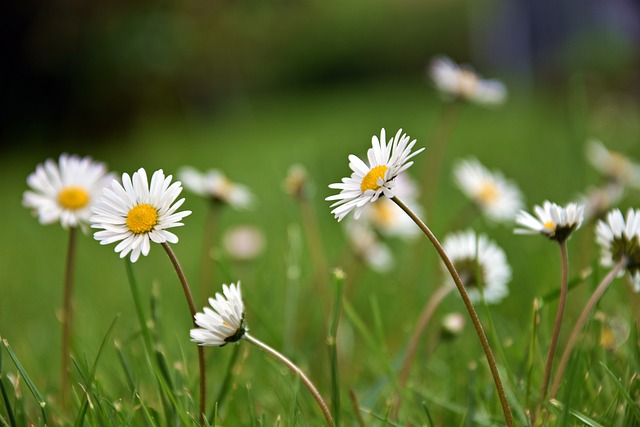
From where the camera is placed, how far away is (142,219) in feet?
1.35

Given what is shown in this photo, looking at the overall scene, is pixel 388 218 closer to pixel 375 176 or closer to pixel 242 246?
pixel 242 246

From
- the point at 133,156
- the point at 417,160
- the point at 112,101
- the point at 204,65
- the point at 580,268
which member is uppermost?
the point at 204,65

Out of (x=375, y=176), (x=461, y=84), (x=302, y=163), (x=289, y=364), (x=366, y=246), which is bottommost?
(x=289, y=364)

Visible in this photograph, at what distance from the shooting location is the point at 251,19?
4.55m

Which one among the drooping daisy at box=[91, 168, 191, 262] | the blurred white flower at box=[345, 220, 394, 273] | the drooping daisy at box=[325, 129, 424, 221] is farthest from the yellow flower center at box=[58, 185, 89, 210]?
the blurred white flower at box=[345, 220, 394, 273]

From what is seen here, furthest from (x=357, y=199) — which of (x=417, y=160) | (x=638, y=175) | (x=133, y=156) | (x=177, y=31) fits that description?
(x=177, y=31)

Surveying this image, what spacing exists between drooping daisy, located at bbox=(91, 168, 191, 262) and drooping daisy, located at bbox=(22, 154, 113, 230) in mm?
138

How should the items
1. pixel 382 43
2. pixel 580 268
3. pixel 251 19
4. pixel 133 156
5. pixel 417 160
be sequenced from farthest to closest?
pixel 382 43
pixel 251 19
pixel 133 156
pixel 417 160
pixel 580 268

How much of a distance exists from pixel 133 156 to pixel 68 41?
3.34ft

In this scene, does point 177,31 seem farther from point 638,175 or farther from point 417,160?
point 638,175

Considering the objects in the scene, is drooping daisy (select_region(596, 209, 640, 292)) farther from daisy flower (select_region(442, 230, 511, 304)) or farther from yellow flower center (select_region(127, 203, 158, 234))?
yellow flower center (select_region(127, 203, 158, 234))

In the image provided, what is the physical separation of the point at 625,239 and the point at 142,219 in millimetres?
315

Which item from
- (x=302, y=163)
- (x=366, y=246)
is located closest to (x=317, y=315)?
(x=366, y=246)

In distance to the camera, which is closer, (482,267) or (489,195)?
(482,267)
